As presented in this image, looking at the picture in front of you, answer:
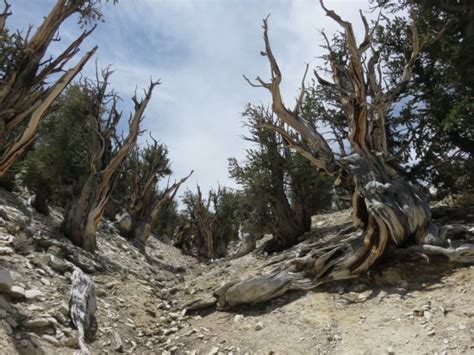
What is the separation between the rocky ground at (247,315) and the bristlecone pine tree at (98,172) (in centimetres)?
141

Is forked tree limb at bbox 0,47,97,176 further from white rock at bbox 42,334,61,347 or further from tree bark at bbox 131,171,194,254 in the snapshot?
tree bark at bbox 131,171,194,254

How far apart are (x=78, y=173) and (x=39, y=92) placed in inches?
245

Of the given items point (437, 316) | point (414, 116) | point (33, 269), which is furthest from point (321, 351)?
point (414, 116)

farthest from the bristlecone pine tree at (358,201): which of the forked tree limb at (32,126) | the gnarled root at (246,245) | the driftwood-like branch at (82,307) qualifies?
the gnarled root at (246,245)

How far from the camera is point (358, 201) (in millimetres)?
5305

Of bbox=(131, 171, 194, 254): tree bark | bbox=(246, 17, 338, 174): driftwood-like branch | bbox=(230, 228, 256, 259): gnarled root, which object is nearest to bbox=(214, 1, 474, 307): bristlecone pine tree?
bbox=(246, 17, 338, 174): driftwood-like branch

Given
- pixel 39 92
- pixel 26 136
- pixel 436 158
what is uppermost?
pixel 39 92

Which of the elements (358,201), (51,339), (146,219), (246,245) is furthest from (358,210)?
(146,219)

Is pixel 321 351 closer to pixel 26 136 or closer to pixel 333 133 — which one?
pixel 26 136

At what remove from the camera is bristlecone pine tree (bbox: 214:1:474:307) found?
15.5 ft

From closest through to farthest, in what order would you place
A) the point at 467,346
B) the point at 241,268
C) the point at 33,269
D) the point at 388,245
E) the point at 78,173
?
the point at 467,346
the point at 33,269
the point at 388,245
the point at 241,268
the point at 78,173

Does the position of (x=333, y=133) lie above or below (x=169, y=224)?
below

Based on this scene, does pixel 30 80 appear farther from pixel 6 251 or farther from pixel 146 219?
pixel 146 219

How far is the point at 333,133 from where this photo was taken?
7348 millimetres
